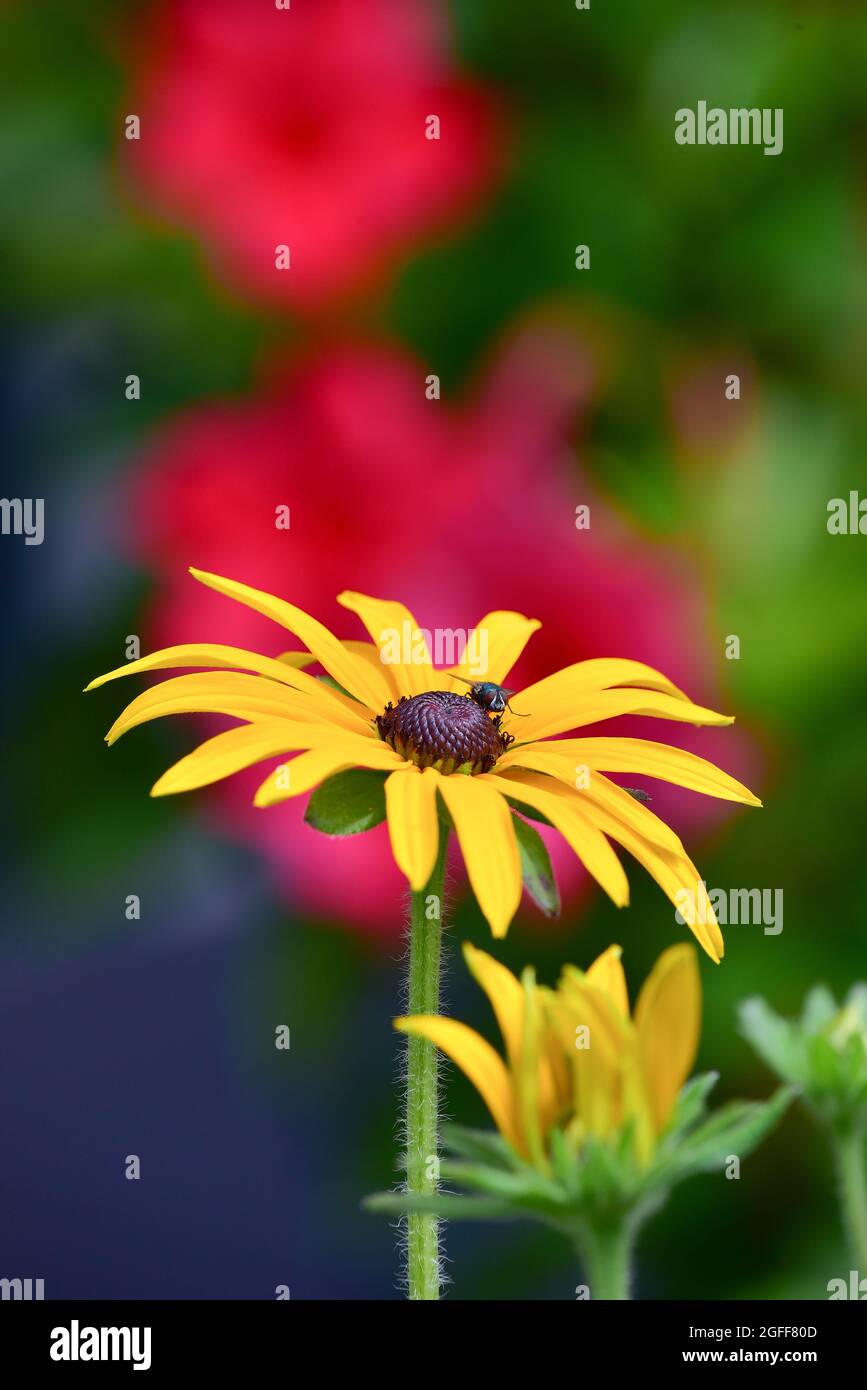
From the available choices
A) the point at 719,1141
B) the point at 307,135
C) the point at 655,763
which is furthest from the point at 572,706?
the point at 307,135

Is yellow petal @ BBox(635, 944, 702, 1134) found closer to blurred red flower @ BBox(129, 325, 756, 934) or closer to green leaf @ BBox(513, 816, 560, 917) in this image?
green leaf @ BBox(513, 816, 560, 917)

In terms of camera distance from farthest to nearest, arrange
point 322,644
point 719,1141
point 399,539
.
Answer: point 399,539
point 322,644
point 719,1141

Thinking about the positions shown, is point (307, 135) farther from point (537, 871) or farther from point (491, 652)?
point (537, 871)

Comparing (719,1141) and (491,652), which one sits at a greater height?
(491,652)

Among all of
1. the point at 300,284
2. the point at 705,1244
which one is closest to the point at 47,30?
the point at 300,284

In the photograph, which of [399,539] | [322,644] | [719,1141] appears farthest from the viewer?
[399,539]

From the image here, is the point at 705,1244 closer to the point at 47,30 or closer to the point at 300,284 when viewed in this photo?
the point at 300,284

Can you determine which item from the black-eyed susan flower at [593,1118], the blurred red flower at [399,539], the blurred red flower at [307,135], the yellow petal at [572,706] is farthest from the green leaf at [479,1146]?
the blurred red flower at [307,135]

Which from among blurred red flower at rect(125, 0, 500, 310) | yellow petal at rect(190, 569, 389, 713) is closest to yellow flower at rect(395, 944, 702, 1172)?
yellow petal at rect(190, 569, 389, 713)
